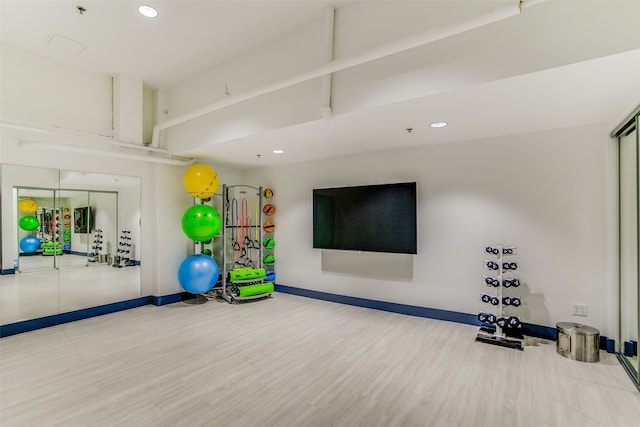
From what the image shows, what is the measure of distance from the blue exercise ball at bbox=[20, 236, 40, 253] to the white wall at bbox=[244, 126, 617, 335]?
13.9 feet

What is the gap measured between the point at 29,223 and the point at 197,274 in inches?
85.4

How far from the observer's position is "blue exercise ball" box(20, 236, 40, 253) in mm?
3902

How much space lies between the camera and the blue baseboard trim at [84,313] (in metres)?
3.72

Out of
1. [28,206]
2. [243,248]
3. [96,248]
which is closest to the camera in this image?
[28,206]

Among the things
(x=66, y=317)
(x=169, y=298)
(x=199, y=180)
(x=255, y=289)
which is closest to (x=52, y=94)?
(x=199, y=180)

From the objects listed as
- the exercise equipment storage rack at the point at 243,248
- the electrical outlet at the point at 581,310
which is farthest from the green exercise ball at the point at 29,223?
the electrical outlet at the point at 581,310

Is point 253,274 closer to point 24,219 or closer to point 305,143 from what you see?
point 305,143

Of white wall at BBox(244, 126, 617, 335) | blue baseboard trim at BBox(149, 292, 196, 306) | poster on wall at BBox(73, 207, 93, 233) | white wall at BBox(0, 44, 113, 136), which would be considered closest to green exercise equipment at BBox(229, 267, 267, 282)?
blue baseboard trim at BBox(149, 292, 196, 306)

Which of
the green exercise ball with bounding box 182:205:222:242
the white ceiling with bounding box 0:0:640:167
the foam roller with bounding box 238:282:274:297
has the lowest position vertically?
the foam roller with bounding box 238:282:274:297

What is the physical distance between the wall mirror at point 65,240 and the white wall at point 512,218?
3.43 m

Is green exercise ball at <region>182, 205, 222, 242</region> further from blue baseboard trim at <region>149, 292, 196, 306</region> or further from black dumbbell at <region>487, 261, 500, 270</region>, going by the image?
black dumbbell at <region>487, 261, 500, 270</region>

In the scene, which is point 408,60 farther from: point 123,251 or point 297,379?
point 123,251

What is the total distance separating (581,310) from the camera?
339cm

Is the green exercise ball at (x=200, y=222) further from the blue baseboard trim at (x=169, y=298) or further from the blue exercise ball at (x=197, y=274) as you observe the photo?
the blue baseboard trim at (x=169, y=298)
